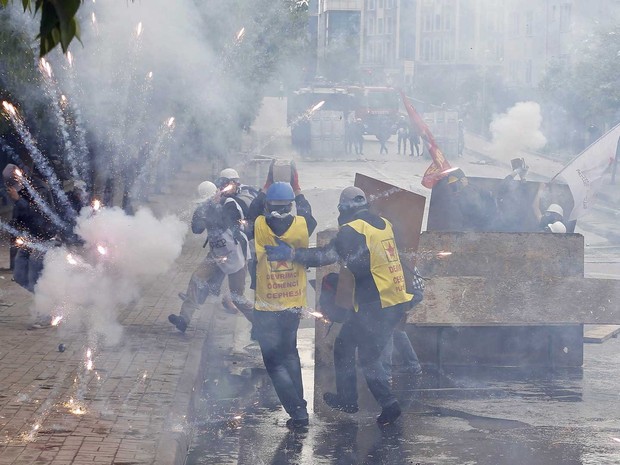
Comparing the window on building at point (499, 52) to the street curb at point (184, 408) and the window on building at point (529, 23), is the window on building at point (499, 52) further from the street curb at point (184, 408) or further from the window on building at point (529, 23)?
the street curb at point (184, 408)

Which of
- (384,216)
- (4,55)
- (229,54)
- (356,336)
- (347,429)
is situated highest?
(229,54)

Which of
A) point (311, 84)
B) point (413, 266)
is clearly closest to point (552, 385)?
point (413, 266)

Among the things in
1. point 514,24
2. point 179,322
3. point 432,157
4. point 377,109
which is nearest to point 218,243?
point 179,322

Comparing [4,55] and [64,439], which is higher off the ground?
[4,55]

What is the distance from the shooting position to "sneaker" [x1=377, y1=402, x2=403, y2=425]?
7168 millimetres

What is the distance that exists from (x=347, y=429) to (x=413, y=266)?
148 centimetres

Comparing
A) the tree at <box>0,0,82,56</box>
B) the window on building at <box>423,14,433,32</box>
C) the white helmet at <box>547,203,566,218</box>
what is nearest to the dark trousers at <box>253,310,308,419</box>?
the tree at <box>0,0,82,56</box>

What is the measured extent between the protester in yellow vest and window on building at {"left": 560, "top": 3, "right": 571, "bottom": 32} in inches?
560

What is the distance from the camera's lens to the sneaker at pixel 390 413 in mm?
7168

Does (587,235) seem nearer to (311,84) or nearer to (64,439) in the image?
(64,439)

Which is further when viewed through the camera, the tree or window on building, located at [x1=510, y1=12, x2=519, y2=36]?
window on building, located at [x1=510, y1=12, x2=519, y2=36]

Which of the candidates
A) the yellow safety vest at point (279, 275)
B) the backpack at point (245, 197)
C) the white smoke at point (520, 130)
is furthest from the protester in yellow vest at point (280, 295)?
the white smoke at point (520, 130)

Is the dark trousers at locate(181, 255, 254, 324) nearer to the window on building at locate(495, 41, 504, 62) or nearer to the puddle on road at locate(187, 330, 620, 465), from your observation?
the puddle on road at locate(187, 330, 620, 465)

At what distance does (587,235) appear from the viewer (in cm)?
2095
